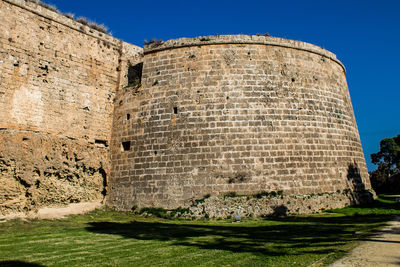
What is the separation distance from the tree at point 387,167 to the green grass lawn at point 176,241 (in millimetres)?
24935

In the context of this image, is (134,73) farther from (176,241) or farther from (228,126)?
(176,241)

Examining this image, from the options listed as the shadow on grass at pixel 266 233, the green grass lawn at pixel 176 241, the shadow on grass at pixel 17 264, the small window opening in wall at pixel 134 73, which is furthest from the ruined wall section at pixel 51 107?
the shadow on grass at pixel 17 264

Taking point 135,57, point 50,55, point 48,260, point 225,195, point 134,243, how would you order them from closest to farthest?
1. point 48,260
2. point 134,243
3. point 225,195
4. point 50,55
5. point 135,57

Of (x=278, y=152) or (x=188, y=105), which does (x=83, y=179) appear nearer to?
(x=188, y=105)

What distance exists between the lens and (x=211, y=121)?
39.7 ft

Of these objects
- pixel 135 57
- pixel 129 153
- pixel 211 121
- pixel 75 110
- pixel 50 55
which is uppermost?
pixel 135 57

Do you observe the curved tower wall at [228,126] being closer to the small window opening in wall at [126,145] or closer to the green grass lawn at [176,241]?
the small window opening in wall at [126,145]

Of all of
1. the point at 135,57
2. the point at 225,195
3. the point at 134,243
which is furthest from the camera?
the point at 135,57

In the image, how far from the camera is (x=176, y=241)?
22.5 ft

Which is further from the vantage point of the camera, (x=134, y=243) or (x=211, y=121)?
(x=211, y=121)

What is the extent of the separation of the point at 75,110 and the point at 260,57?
8.47 metres

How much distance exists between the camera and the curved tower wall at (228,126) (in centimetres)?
1162

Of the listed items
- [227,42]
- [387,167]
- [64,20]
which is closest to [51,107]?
[64,20]

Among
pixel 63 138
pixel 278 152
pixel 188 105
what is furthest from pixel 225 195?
pixel 63 138
